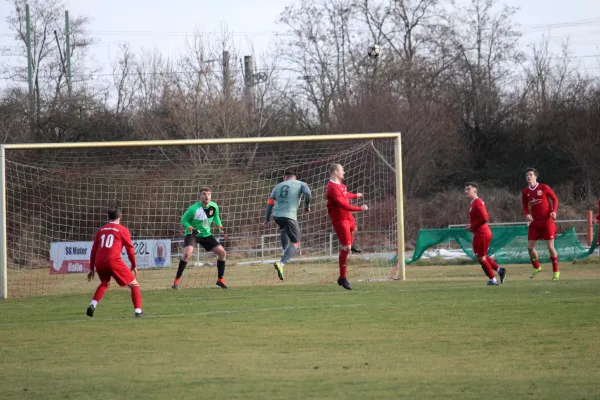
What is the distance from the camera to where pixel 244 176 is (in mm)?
25266

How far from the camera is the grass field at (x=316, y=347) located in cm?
668

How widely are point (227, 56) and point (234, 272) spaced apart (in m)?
16.2

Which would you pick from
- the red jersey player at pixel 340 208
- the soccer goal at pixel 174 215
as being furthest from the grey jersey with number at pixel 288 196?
the soccer goal at pixel 174 215

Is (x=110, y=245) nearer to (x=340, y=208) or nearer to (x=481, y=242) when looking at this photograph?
(x=340, y=208)

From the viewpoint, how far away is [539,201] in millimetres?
17250

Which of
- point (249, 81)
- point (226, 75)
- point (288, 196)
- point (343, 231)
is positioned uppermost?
point (249, 81)

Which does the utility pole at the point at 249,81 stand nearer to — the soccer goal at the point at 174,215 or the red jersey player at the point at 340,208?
the soccer goal at the point at 174,215

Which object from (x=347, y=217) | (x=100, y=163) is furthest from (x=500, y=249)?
(x=100, y=163)

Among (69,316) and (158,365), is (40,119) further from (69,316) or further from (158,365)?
(158,365)

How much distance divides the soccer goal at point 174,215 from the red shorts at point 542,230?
300 cm

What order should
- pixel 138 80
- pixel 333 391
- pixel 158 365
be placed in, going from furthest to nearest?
pixel 138 80 → pixel 158 365 → pixel 333 391

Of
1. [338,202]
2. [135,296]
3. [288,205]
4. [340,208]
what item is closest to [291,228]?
[288,205]

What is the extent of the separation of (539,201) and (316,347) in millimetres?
9702

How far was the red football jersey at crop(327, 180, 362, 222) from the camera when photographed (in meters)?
15.0
